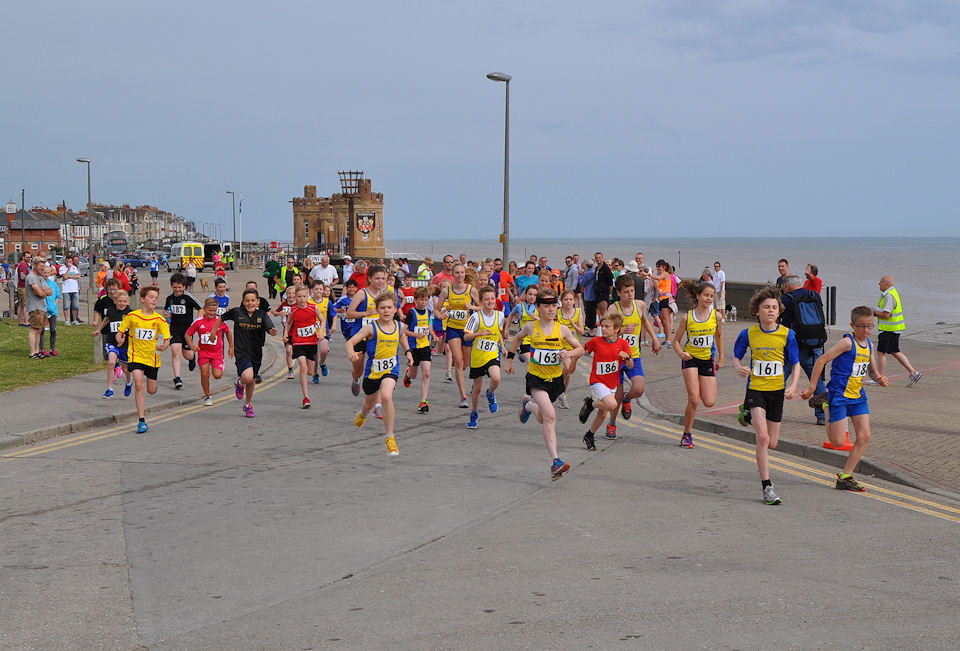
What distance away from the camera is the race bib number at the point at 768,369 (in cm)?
823

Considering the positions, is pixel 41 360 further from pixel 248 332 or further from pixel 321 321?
pixel 248 332

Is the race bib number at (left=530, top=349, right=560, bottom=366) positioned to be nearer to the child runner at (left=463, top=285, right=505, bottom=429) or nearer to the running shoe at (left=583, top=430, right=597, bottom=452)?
the running shoe at (left=583, top=430, right=597, bottom=452)

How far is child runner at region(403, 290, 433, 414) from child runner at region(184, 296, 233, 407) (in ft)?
7.89

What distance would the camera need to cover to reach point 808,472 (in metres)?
9.13

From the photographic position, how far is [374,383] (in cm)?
1027

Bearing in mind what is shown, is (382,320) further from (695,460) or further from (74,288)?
(74,288)

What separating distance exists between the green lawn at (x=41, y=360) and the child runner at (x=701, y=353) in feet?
32.7

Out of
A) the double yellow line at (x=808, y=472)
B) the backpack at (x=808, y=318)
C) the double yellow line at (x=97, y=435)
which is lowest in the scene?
the double yellow line at (x=97, y=435)

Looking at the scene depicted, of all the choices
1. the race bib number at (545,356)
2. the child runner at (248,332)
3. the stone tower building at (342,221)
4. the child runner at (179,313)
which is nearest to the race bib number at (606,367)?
the race bib number at (545,356)

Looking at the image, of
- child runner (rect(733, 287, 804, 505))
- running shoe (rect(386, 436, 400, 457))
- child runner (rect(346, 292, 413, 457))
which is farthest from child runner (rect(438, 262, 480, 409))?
child runner (rect(733, 287, 804, 505))

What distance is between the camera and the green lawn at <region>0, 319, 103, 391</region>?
15391mm

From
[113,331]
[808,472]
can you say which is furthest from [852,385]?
[113,331]

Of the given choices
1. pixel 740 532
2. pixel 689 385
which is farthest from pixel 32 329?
pixel 740 532

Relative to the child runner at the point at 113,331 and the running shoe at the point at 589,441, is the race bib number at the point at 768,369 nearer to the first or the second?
the running shoe at the point at 589,441
